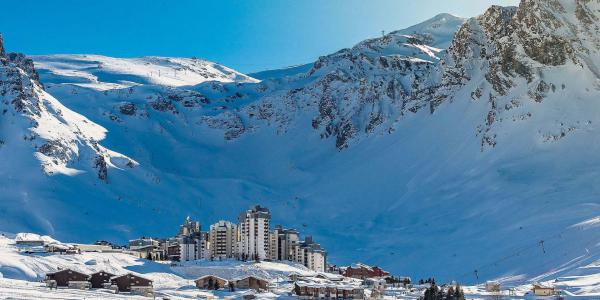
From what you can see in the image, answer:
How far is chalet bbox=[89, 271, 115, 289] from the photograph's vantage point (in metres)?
103

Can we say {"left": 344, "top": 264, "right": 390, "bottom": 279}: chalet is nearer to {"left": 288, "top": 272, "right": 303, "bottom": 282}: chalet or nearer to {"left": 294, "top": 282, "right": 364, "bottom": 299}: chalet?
{"left": 288, "top": 272, "right": 303, "bottom": 282}: chalet

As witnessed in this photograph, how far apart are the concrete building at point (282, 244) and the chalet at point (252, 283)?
1311 inches

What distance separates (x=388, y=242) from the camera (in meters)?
179

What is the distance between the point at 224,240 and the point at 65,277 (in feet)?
148

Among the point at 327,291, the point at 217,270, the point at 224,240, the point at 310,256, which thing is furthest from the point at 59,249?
the point at 310,256

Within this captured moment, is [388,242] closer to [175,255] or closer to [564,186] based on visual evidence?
[564,186]

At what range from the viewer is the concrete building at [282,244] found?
144 meters

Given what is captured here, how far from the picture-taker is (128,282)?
103 metres

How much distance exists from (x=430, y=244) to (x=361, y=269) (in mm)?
32529

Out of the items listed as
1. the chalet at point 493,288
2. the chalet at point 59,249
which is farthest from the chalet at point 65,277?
the chalet at point 493,288

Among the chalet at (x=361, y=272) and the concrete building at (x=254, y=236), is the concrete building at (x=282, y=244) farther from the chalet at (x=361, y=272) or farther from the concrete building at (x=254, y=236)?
the chalet at (x=361, y=272)

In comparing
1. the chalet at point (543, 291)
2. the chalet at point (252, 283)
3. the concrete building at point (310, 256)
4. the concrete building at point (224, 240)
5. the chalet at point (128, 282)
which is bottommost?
the chalet at point (543, 291)

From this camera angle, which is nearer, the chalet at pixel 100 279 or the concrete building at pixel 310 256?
the chalet at pixel 100 279

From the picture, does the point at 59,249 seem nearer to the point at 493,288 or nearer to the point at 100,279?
the point at 100,279
